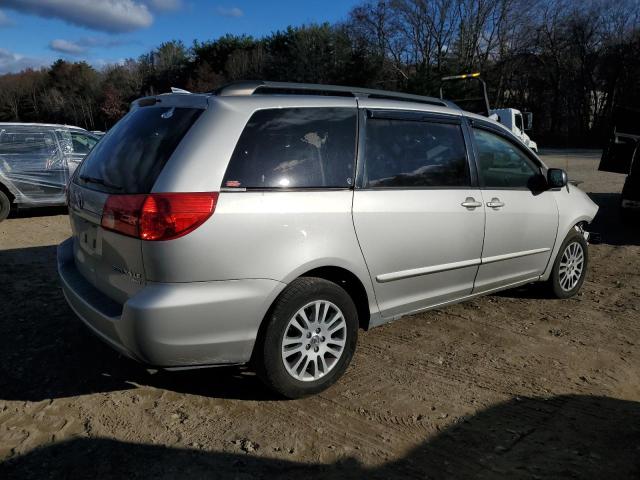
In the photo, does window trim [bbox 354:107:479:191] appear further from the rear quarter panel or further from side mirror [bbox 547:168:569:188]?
side mirror [bbox 547:168:569:188]

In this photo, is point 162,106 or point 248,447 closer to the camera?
point 248,447

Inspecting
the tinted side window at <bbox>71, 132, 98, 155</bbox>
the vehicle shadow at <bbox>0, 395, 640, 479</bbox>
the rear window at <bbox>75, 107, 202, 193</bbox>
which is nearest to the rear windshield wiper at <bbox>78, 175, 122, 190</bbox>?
the rear window at <bbox>75, 107, 202, 193</bbox>

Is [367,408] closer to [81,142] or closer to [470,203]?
[470,203]

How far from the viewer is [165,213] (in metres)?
2.67

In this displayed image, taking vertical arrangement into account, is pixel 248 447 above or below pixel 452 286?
→ below

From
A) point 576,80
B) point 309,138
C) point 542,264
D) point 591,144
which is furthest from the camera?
point 576,80

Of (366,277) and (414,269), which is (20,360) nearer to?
(366,277)

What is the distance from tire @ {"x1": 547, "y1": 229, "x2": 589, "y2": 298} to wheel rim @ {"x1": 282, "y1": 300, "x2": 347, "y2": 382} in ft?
8.72

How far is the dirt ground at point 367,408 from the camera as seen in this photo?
8.64ft

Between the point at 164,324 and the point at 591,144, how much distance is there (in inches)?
1536

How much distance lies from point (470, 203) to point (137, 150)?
2351mm

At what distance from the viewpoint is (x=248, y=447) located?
2.75 metres

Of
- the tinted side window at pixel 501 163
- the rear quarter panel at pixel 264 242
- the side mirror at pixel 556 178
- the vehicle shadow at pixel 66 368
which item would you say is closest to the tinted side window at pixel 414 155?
the tinted side window at pixel 501 163

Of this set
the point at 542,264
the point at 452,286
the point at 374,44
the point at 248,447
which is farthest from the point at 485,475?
the point at 374,44
